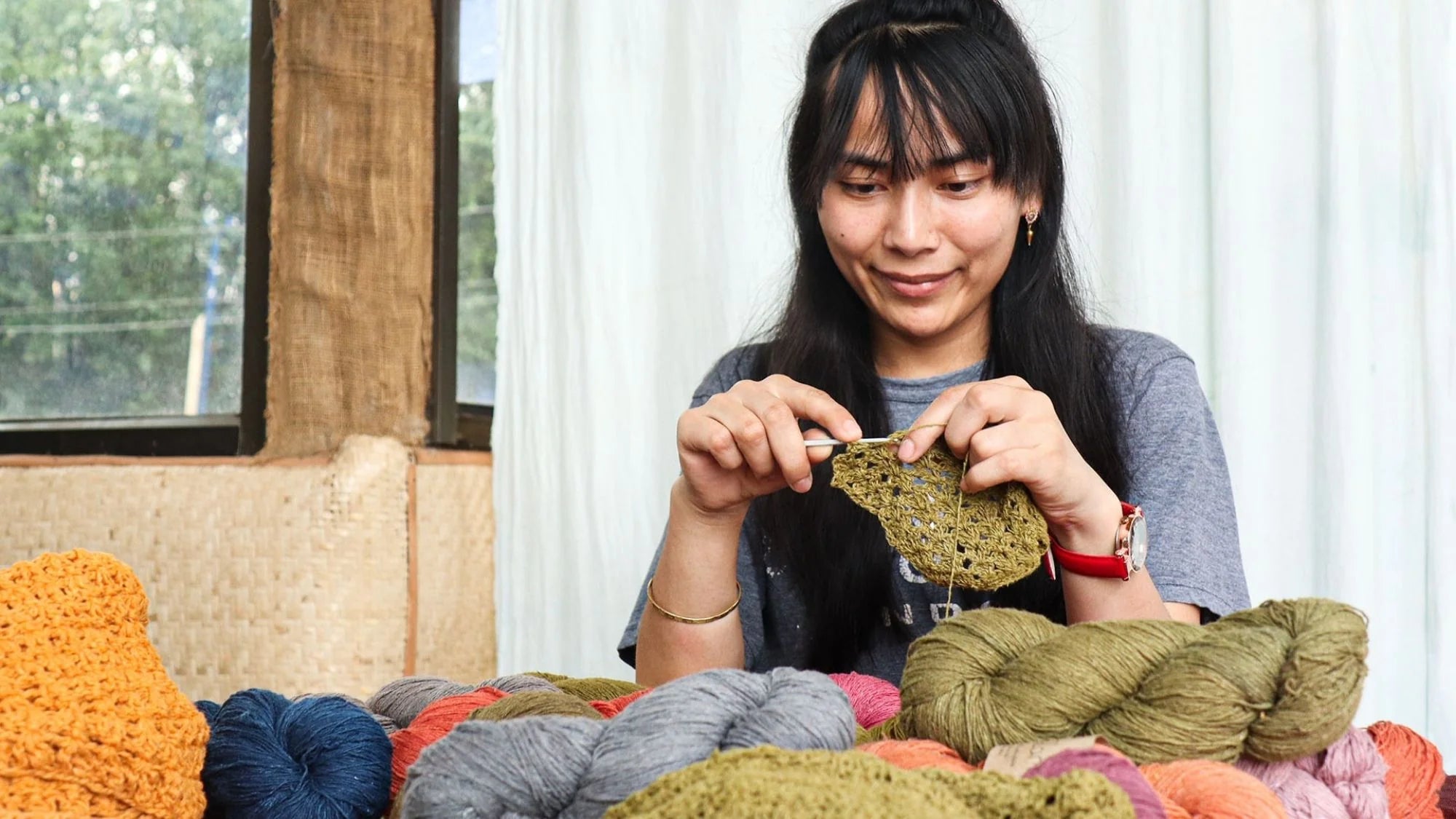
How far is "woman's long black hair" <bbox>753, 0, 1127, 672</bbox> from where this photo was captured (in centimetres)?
106

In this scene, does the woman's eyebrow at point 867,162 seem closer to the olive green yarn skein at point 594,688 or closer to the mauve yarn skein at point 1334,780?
the olive green yarn skein at point 594,688

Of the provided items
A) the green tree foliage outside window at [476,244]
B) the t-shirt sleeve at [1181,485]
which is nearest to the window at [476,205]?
the green tree foliage outside window at [476,244]

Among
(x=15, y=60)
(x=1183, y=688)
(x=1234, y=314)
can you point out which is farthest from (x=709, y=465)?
(x=15, y=60)

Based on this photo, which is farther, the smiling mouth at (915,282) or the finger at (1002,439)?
the smiling mouth at (915,282)

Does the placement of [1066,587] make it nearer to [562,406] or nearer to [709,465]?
[709,465]

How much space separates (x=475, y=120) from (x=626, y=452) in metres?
0.65

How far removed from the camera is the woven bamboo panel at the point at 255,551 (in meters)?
1.78

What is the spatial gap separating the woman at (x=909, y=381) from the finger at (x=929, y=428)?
70 mm

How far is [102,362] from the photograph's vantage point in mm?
2096

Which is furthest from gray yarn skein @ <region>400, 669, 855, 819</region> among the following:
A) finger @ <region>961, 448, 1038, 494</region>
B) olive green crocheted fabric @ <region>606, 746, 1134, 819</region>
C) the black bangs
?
the black bangs

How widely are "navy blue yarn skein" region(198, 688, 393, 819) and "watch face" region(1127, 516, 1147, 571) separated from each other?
52cm

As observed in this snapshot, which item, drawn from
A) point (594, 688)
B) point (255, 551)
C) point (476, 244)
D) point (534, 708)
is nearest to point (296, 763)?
point (534, 708)

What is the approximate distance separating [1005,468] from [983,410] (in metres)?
0.04

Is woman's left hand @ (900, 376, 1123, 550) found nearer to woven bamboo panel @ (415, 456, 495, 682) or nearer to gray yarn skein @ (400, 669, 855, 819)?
gray yarn skein @ (400, 669, 855, 819)
